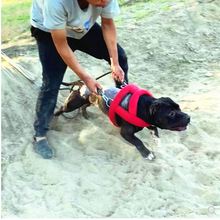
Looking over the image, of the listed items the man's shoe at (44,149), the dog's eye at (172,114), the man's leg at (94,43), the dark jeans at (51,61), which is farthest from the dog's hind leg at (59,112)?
the dog's eye at (172,114)

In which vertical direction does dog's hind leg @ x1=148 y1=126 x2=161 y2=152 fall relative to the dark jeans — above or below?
below

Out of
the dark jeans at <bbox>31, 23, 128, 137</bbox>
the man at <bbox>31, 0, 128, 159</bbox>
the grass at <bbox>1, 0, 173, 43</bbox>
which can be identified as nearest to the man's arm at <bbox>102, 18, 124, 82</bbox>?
the man at <bbox>31, 0, 128, 159</bbox>

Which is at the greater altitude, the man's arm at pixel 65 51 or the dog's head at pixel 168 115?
the man's arm at pixel 65 51

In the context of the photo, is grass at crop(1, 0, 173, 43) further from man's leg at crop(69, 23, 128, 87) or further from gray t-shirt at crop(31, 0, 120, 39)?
gray t-shirt at crop(31, 0, 120, 39)

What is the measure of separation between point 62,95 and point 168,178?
1884mm

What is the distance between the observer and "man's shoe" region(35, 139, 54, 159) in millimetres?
3668

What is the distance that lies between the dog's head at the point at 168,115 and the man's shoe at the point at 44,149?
111cm

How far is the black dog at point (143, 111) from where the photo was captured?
3.17 m

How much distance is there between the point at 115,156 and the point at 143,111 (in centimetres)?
64

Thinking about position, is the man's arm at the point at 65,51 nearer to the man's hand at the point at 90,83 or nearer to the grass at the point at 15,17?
the man's hand at the point at 90,83

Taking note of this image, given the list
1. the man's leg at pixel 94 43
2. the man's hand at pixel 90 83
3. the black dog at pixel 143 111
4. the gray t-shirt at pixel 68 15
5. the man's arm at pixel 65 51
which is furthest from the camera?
the man's leg at pixel 94 43

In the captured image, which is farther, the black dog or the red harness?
the red harness

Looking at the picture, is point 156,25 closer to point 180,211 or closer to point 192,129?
point 192,129

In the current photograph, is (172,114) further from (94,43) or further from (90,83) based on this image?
(94,43)
